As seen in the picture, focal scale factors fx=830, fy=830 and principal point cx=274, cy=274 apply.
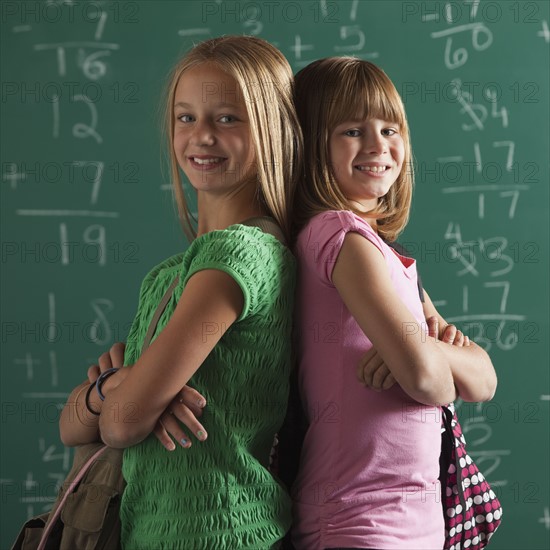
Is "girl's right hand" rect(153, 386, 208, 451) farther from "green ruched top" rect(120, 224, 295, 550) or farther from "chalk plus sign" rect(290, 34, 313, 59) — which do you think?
"chalk plus sign" rect(290, 34, 313, 59)

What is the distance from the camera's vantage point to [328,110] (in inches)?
52.1

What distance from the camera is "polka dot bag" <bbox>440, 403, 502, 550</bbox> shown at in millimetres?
1282

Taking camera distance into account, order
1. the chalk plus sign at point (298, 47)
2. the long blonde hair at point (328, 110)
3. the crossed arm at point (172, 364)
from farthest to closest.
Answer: the chalk plus sign at point (298, 47), the long blonde hair at point (328, 110), the crossed arm at point (172, 364)

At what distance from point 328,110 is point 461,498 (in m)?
0.64

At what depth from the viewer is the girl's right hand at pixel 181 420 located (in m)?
1.12

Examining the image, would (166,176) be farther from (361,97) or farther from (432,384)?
(432,384)

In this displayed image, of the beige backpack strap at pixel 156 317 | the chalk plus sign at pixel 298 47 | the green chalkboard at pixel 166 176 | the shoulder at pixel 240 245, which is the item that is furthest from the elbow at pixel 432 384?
the chalk plus sign at pixel 298 47

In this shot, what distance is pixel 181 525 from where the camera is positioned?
1119 mm

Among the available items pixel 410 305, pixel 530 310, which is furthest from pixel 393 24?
pixel 410 305

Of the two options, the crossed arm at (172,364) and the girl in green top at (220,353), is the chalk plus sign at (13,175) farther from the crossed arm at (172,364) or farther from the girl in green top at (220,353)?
the crossed arm at (172,364)

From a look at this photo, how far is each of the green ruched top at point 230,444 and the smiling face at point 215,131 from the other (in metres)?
0.14

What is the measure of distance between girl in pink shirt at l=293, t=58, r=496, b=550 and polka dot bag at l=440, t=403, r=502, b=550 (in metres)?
0.06

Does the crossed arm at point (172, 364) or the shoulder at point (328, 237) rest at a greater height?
the shoulder at point (328, 237)

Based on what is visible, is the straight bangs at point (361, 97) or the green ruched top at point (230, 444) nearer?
the green ruched top at point (230, 444)
